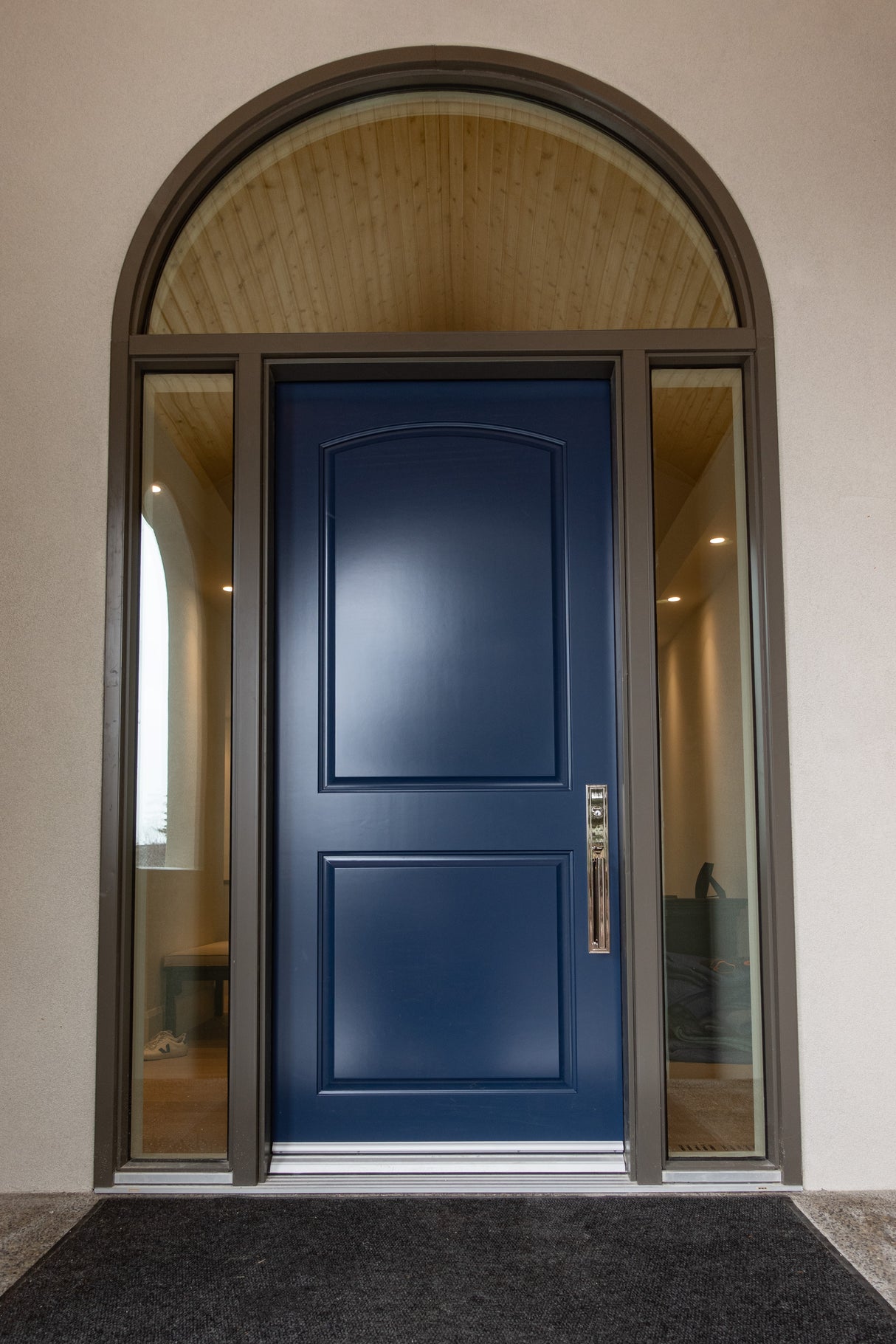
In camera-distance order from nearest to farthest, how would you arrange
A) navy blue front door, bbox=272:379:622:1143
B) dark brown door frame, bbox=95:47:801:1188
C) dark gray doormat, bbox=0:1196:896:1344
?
dark gray doormat, bbox=0:1196:896:1344 → dark brown door frame, bbox=95:47:801:1188 → navy blue front door, bbox=272:379:622:1143

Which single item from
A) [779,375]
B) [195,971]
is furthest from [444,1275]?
[779,375]

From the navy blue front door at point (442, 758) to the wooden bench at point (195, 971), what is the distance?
0.16 m

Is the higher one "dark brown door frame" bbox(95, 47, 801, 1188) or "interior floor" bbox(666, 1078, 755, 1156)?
"dark brown door frame" bbox(95, 47, 801, 1188)

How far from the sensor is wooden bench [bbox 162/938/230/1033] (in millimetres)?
2424

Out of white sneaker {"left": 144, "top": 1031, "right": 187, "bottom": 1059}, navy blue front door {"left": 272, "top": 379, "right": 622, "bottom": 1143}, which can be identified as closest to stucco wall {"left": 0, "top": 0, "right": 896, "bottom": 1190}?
white sneaker {"left": 144, "top": 1031, "right": 187, "bottom": 1059}

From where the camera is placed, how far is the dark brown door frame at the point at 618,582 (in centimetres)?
238

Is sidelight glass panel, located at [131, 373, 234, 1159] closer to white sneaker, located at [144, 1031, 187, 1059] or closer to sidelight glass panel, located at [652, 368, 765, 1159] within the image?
white sneaker, located at [144, 1031, 187, 1059]

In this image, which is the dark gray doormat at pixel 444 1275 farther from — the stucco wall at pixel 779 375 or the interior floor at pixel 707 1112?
the stucco wall at pixel 779 375

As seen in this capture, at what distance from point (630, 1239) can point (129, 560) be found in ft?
6.38

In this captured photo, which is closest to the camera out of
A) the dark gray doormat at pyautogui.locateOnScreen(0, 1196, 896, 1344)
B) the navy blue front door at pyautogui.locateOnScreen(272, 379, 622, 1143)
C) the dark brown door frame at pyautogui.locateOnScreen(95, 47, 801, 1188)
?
the dark gray doormat at pyautogui.locateOnScreen(0, 1196, 896, 1344)

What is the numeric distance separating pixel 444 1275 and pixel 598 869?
99 centimetres

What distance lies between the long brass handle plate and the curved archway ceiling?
1.25 meters

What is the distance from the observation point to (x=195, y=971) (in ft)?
8.00

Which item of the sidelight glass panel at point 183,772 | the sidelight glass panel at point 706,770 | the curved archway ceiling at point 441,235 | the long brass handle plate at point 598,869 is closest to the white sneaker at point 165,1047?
the sidelight glass panel at point 183,772
